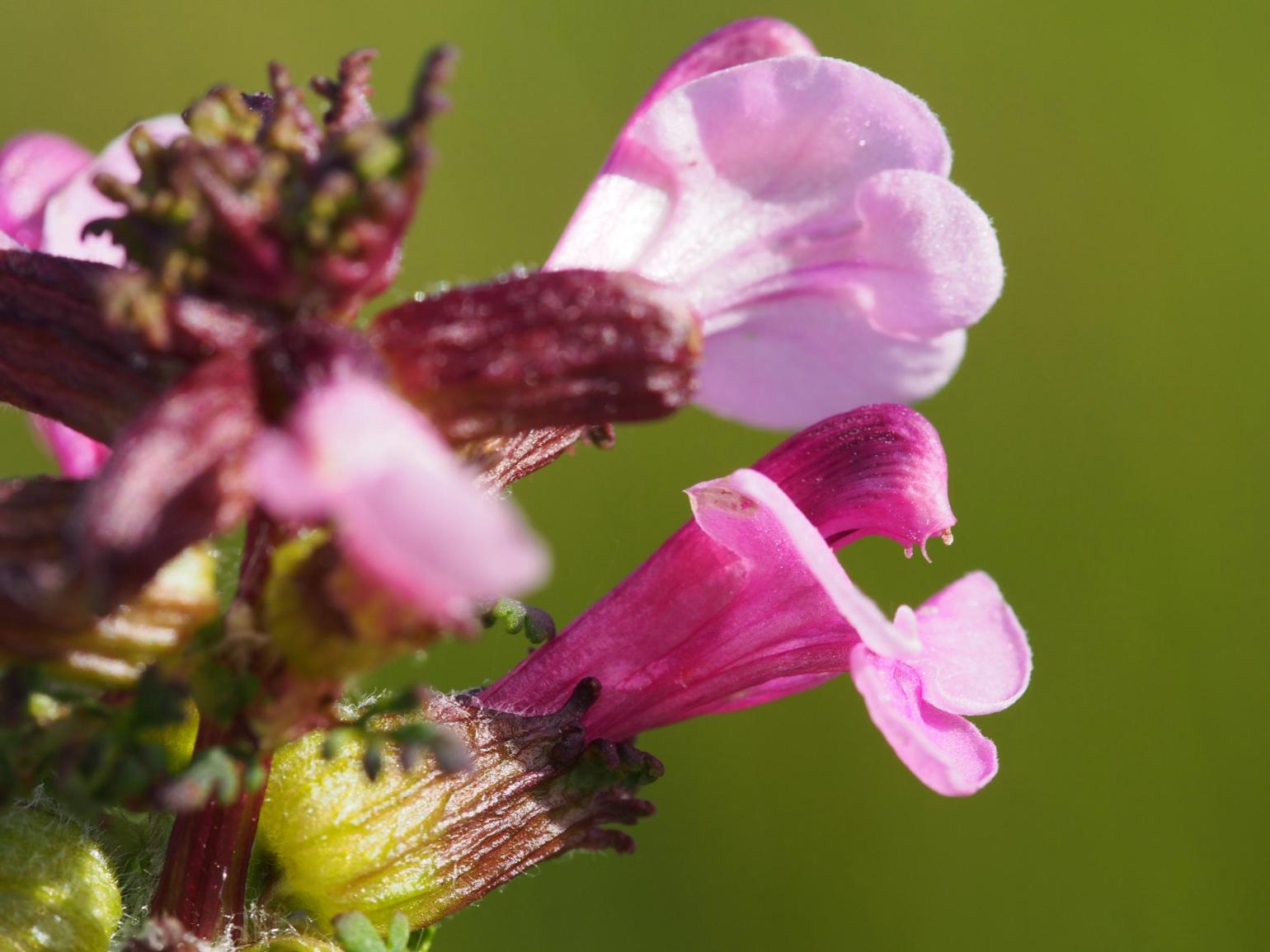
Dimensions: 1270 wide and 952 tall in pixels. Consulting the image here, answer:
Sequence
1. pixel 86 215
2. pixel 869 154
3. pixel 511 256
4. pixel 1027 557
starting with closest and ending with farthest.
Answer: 1. pixel 869 154
2. pixel 86 215
3. pixel 1027 557
4. pixel 511 256

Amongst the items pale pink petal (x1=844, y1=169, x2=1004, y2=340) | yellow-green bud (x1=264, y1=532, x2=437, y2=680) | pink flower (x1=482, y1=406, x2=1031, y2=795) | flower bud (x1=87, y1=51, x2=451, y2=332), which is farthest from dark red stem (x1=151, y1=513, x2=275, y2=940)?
pale pink petal (x1=844, y1=169, x2=1004, y2=340)

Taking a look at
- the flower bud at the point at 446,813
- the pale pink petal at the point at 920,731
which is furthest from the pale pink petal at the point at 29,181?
the pale pink petal at the point at 920,731

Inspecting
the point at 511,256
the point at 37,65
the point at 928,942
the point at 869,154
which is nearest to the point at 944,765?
the point at 869,154

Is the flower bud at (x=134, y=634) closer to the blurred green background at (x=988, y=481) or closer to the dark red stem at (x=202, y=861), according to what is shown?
the dark red stem at (x=202, y=861)

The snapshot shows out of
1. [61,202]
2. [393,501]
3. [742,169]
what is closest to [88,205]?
[61,202]

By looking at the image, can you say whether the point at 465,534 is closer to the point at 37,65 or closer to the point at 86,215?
the point at 86,215

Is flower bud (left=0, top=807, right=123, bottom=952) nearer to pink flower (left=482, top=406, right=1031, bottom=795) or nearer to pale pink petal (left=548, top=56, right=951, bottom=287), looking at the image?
pink flower (left=482, top=406, right=1031, bottom=795)

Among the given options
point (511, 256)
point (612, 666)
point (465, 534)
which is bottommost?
point (465, 534)
